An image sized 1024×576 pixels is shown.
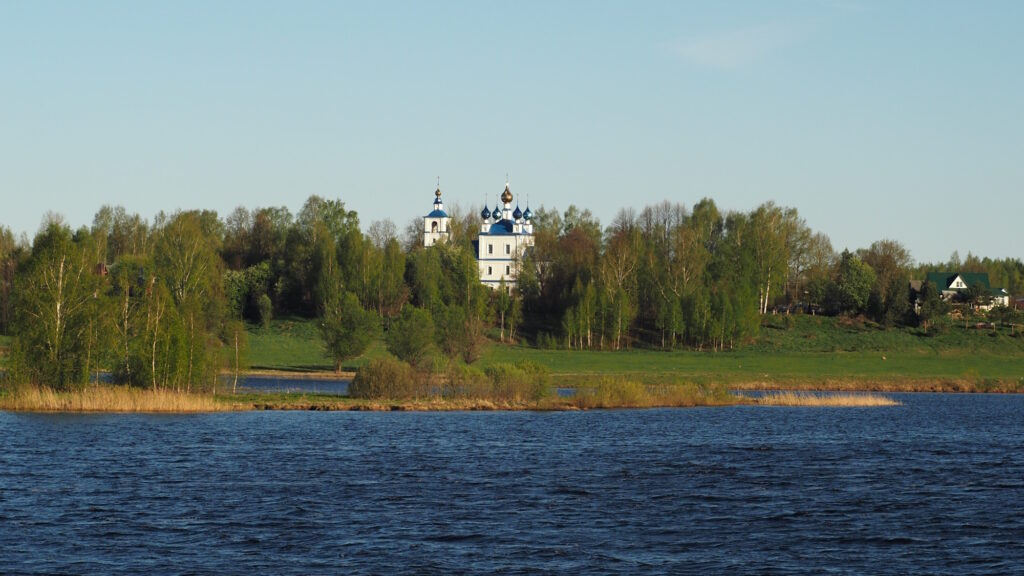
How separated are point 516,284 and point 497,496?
105798mm

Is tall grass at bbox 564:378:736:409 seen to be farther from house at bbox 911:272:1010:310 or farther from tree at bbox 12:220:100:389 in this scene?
house at bbox 911:272:1010:310

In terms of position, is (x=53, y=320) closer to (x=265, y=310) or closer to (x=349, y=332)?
(x=349, y=332)

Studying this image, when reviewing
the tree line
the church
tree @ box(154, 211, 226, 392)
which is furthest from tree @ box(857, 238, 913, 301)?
tree @ box(154, 211, 226, 392)

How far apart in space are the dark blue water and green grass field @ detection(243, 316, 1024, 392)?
28.0 meters

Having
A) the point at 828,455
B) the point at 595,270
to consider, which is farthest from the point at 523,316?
the point at 828,455

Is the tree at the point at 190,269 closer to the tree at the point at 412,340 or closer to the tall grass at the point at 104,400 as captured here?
the tree at the point at 412,340

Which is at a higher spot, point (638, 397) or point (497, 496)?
point (638, 397)

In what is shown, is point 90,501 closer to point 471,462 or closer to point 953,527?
point 471,462

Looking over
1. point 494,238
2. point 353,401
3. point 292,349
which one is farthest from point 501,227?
point 353,401

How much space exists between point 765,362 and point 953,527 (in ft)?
242

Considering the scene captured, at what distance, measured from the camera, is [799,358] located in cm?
11188

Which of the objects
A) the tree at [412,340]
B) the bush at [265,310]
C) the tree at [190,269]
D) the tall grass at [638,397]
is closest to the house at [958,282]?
the bush at [265,310]

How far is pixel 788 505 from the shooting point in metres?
39.2

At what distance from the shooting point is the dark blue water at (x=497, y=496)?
30547 mm
